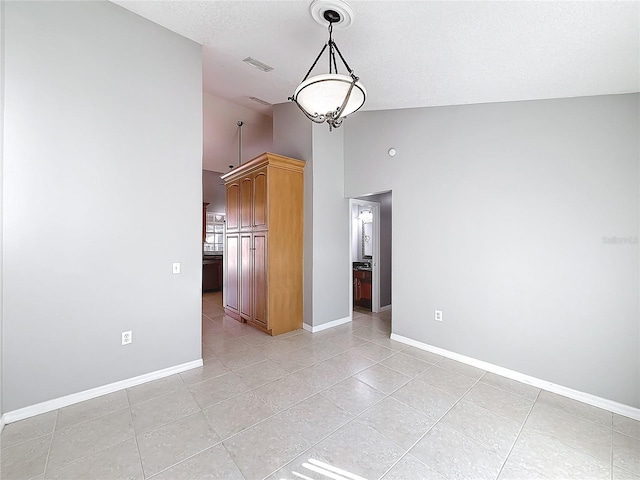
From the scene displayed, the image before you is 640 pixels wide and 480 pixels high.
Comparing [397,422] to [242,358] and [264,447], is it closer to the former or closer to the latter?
[264,447]

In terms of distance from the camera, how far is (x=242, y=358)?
3.11 meters

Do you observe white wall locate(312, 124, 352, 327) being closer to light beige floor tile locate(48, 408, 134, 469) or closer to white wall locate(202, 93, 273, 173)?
white wall locate(202, 93, 273, 173)

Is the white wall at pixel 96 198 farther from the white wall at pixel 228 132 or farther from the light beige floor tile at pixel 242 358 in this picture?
the white wall at pixel 228 132

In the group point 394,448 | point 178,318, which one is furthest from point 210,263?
point 394,448

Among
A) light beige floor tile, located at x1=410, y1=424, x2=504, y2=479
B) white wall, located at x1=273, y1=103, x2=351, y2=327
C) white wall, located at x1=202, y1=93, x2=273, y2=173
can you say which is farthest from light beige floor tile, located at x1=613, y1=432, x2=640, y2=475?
Result: white wall, located at x1=202, y1=93, x2=273, y2=173

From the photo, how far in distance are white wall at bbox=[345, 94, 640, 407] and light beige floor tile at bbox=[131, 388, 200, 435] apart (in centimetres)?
255

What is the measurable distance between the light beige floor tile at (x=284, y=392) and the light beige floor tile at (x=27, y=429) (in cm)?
144

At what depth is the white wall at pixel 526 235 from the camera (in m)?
2.20

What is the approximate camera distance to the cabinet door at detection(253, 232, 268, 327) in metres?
3.87

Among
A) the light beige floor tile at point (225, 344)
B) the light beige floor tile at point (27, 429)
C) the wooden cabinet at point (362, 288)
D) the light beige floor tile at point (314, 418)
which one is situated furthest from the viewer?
the wooden cabinet at point (362, 288)

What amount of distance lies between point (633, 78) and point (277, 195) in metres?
3.45

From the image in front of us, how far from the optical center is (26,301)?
2020mm

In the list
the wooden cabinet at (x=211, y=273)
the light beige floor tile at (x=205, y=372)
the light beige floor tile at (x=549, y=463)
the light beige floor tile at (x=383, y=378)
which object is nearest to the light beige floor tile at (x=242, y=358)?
the light beige floor tile at (x=205, y=372)

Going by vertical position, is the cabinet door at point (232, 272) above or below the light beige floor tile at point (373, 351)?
above
